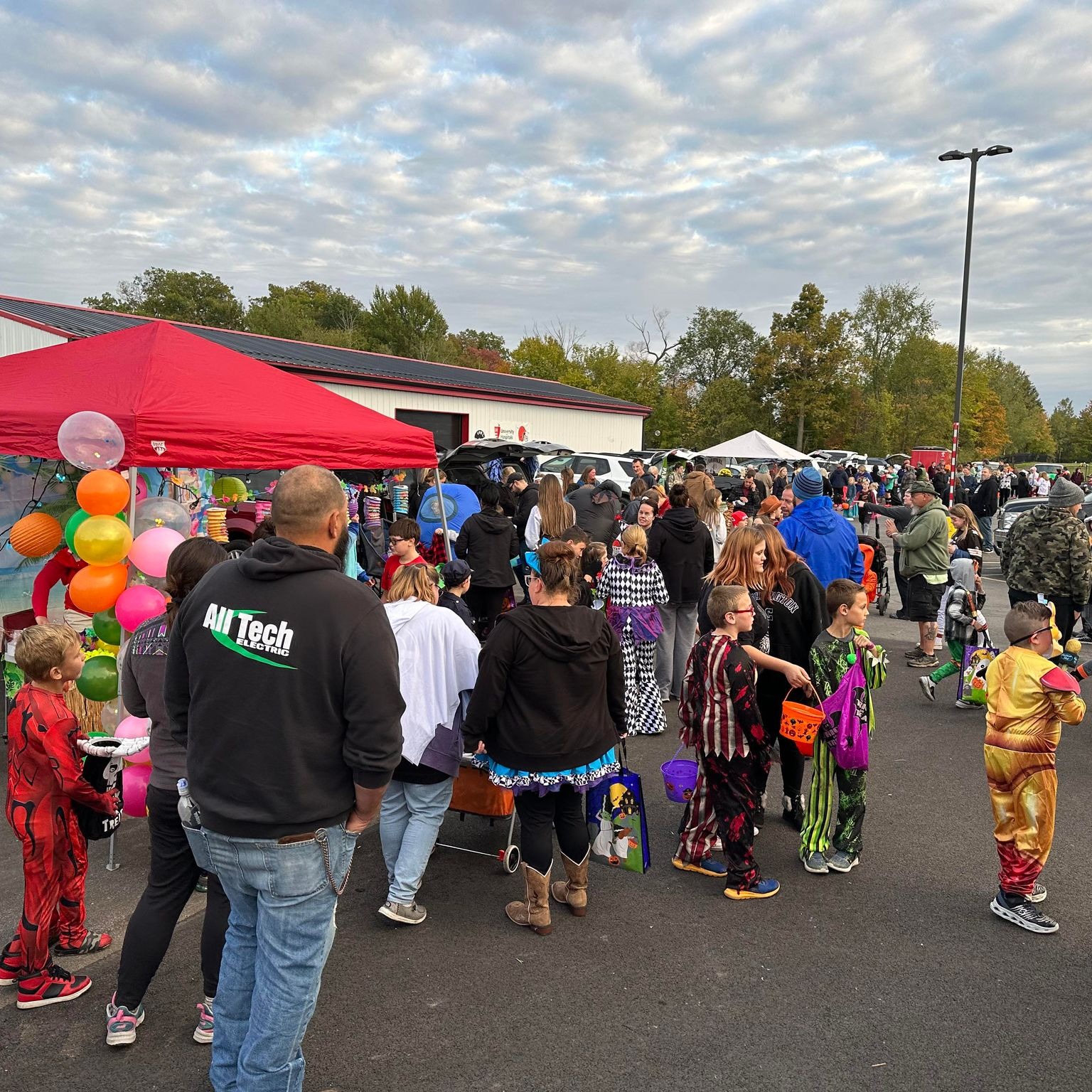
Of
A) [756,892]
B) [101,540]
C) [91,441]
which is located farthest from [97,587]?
[756,892]

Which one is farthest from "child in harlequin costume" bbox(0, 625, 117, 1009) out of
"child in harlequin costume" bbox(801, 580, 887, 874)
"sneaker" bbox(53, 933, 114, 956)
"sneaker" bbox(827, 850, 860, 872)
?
"sneaker" bbox(827, 850, 860, 872)

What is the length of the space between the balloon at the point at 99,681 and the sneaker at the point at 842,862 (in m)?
4.12

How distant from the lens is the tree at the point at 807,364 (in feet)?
157

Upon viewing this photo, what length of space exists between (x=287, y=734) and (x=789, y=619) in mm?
3470

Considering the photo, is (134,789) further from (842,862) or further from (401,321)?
(401,321)

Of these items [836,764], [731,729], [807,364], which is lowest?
[836,764]

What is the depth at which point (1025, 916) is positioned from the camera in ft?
12.3

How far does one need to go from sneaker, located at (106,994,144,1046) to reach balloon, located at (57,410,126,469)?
307cm

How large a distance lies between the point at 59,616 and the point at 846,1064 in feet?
19.4

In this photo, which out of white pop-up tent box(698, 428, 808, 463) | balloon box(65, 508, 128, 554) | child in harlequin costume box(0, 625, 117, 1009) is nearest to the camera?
child in harlequin costume box(0, 625, 117, 1009)

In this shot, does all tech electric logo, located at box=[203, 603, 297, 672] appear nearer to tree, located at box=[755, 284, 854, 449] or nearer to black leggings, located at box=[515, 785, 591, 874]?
black leggings, located at box=[515, 785, 591, 874]

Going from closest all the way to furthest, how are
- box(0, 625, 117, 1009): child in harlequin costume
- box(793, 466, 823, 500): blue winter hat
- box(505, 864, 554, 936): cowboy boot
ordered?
box(0, 625, 117, 1009): child in harlequin costume < box(505, 864, 554, 936): cowboy boot < box(793, 466, 823, 500): blue winter hat

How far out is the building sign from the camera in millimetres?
25453

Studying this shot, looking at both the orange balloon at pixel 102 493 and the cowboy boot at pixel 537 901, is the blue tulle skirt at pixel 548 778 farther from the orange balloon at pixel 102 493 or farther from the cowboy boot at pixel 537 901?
the orange balloon at pixel 102 493
